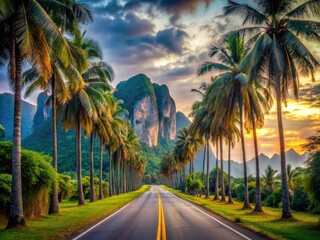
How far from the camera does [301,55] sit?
20125mm

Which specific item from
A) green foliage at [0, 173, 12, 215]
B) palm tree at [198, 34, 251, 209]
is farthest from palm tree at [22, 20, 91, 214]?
palm tree at [198, 34, 251, 209]

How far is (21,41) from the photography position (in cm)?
1559

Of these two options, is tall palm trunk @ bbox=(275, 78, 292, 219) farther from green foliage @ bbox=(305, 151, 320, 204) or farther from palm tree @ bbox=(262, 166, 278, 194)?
palm tree @ bbox=(262, 166, 278, 194)

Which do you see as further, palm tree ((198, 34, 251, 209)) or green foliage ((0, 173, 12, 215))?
palm tree ((198, 34, 251, 209))

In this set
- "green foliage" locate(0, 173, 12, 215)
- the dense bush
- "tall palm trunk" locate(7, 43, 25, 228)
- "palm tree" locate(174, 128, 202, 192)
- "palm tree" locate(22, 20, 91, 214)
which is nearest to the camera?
"tall palm trunk" locate(7, 43, 25, 228)

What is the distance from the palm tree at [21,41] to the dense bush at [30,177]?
2.75m

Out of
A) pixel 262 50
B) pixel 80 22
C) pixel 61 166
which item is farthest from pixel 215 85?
pixel 61 166

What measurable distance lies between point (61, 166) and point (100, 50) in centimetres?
7815

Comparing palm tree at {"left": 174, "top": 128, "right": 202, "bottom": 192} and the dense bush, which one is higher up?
palm tree at {"left": 174, "top": 128, "right": 202, "bottom": 192}

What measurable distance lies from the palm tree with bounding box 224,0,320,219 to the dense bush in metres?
13.5

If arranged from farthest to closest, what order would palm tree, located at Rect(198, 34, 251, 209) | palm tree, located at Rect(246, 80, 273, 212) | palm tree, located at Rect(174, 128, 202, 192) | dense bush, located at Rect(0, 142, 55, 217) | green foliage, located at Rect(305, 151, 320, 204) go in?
1. palm tree, located at Rect(174, 128, 202, 192)
2. palm tree, located at Rect(198, 34, 251, 209)
3. palm tree, located at Rect(246, 80, 273, 212)
4. dense bush, located at Rect(0, 142, 55, 217)
5. green foliage, located at Rect(305, 151, 320, 204)

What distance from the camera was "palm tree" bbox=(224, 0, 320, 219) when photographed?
776 inches

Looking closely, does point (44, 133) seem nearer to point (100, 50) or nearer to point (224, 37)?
point (100, 50)

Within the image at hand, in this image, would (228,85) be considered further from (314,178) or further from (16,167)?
(16,167)
